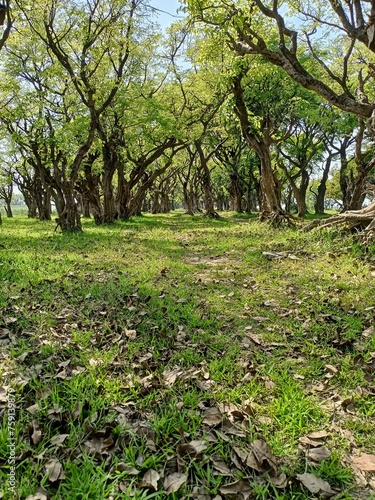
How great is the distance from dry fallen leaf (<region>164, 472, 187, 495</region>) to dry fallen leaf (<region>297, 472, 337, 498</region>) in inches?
27.8

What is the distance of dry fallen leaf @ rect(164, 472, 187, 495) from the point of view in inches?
76.0

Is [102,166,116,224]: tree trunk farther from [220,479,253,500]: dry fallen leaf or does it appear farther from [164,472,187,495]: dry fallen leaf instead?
[220,479,253,500]: dry fallen leaf

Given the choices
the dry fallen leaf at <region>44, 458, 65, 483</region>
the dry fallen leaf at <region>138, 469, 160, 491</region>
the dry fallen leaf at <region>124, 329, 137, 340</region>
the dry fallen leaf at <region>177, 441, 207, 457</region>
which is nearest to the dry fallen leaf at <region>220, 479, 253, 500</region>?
the dry fallen leaf at <region>177, 441, 207, 457</region>

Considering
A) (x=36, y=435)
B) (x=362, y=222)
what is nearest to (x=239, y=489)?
(x=36, y=435)

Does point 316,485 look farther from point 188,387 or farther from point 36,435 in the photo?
point 36,435

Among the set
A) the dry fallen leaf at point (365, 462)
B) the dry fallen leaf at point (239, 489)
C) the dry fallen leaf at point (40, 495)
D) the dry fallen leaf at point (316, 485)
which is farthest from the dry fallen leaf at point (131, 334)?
the dry fallen leaf at point (365, 462)

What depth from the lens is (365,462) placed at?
216 cm

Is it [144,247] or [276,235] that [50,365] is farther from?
[276,235]

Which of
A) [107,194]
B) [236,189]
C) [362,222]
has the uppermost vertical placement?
[236,189]

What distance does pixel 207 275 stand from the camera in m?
6.74

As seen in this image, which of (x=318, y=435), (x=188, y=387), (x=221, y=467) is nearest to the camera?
(x=221, y=467)

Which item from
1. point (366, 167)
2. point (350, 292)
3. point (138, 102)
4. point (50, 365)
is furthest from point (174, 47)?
point (50, 365)

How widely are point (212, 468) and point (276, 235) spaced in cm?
945

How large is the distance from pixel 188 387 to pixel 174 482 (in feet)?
3.08
